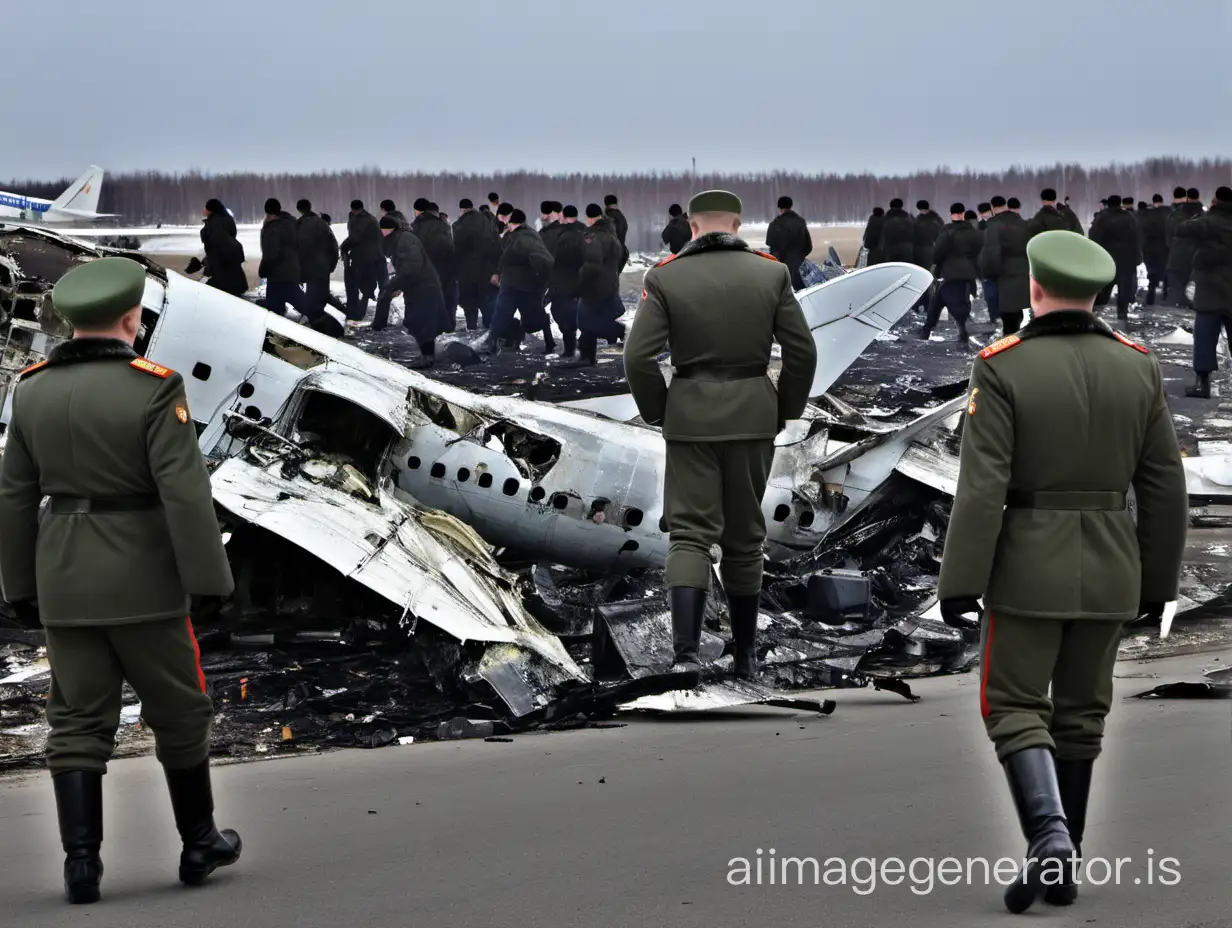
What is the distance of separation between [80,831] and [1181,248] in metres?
21.5

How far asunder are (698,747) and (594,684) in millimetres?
1227

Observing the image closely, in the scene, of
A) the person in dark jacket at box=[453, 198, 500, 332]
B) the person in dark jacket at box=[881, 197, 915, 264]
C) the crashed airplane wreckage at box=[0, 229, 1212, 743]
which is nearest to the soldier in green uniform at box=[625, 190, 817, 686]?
the crashed airplane wreckage at box=[0, 229, 1212, 743]

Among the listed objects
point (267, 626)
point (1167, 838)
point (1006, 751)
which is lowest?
point (267, 626)

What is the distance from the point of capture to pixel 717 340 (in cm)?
627

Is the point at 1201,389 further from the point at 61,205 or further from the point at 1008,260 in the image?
the point at 61,205

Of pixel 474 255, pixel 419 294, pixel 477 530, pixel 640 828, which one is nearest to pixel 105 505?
pixel 640 828

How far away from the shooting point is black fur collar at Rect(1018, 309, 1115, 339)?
12.0 feet

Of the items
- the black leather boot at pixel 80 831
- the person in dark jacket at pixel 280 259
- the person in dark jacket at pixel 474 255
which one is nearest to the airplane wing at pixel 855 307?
the black leather boot at pixel 80 831

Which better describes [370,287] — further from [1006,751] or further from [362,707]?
[1006,751]

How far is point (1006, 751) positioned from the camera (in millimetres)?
3557

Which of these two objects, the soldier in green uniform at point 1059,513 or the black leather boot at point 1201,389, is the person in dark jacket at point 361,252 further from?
the soldier in green uniform at point 1059,513

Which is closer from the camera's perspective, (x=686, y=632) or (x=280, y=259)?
(x=686, y=632)

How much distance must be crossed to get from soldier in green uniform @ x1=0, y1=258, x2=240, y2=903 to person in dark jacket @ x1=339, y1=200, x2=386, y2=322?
1812 centimetres

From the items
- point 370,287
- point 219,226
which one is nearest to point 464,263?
point 370,287
